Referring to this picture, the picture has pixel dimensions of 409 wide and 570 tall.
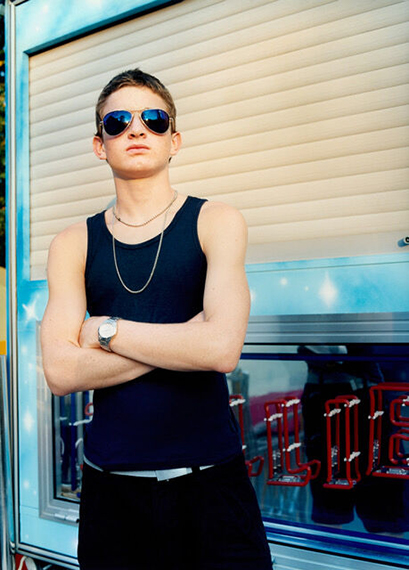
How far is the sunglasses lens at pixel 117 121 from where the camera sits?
5.30 feet

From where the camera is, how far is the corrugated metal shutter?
7.46 feet

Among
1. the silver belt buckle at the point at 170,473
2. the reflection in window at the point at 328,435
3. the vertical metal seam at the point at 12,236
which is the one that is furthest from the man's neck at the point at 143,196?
the vertical metal seam at the point at 12,236

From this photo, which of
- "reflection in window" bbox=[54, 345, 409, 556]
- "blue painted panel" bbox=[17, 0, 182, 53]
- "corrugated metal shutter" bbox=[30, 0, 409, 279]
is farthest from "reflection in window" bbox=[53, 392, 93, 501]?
"blue painted panel" bbox=[17, 0, 182, 53]

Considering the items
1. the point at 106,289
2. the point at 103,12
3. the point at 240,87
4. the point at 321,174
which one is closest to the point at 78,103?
the point at 103,12

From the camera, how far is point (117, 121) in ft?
5.31

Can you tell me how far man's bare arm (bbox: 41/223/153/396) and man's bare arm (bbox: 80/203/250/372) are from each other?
50 millimetres

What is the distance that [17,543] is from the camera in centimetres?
324

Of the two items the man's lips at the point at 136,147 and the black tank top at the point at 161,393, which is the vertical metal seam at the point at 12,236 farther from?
the man's lips at the point at 136,147

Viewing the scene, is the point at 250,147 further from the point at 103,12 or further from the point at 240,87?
the point at 103,12

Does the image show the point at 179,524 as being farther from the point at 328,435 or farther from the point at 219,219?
the point at 328,435

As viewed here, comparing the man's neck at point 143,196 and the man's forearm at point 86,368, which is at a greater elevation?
the man's neck at point 143,196

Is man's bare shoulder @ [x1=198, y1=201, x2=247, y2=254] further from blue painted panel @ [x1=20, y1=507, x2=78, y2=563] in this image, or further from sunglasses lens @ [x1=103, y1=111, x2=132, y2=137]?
blue painted panel @ [x1=20, y1=507, x2=78, y2=563]

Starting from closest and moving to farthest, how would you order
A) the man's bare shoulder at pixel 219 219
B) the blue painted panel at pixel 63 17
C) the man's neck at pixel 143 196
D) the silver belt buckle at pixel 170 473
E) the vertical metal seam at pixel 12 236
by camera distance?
the silver belt buckle at pixel 170 473, the man's bare shoulder at pixel 219 219, the man's neck at pixel 143 196, the blue painted panel at pixel 63 17, the vertical metal seam at pixel 12 236

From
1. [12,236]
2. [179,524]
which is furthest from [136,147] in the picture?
[12,236]
